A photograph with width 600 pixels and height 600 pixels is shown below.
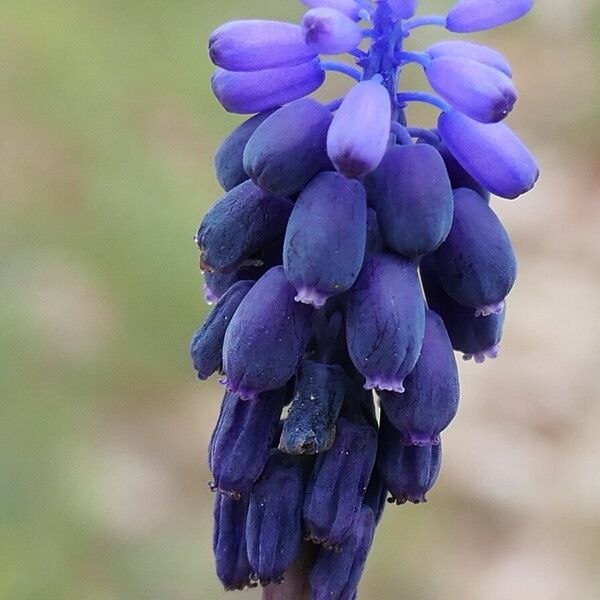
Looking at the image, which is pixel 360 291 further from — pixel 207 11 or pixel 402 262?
pixel 207 11

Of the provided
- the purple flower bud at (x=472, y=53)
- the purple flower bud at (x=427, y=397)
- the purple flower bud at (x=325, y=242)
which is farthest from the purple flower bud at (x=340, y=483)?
the purple flower bud at (x=472, y=53)

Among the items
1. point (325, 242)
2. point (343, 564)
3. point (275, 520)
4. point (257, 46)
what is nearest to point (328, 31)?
point (257, 46)

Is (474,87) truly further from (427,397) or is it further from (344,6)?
(427,397)

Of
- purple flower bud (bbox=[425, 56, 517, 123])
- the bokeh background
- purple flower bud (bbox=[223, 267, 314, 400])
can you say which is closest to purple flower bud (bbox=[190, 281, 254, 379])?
purple flower bud (bbox=[223, 267, 314, 400])

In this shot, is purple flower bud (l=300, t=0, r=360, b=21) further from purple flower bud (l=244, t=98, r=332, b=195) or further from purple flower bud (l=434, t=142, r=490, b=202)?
purple flower bud (l=434, t=142, r=490, b=202)

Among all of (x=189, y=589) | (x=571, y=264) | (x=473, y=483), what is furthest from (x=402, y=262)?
(x=571, y=264)

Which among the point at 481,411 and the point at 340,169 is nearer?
the point at 340,169
